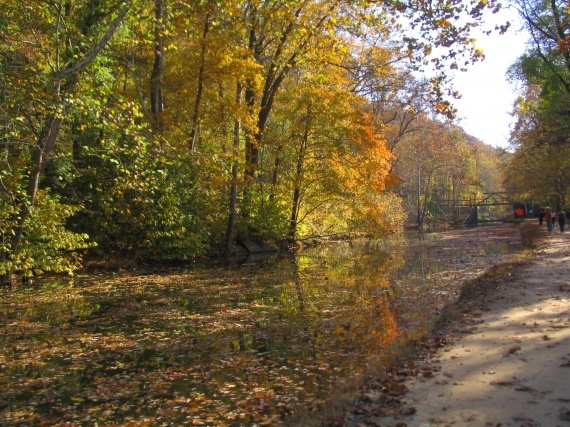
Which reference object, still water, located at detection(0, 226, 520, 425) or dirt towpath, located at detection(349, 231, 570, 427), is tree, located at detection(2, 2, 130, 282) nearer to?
still water, located at detection(0, 226, 520, 425)

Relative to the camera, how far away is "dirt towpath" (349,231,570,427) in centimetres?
430

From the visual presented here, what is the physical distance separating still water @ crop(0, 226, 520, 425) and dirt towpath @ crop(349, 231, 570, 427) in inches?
42.1

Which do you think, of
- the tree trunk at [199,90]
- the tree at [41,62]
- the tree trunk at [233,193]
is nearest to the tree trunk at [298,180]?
the tree trunk at [233,193]

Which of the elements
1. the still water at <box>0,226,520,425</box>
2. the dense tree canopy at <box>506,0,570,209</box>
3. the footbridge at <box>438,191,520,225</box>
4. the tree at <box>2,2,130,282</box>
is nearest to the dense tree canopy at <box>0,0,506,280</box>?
the tree at <box>2,2,130,282</box>

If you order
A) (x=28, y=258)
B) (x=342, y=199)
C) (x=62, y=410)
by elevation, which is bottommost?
(x=62, y=410)

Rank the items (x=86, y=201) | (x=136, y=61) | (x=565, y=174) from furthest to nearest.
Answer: (x=565, y=174)
(x=136, y=61)
(x=86, y=201)

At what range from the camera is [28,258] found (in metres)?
14.6

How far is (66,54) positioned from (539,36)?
23.0 metres

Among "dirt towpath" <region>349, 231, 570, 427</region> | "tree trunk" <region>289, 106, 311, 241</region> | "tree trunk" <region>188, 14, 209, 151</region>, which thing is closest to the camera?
"dirt towpath" <region>349, 231, 570, 427</region>

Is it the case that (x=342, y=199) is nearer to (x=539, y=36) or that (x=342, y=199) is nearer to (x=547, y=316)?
(x=539, y=36)

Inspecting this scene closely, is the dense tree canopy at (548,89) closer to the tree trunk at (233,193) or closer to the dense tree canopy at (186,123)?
the dense tree canopy at (186,123)

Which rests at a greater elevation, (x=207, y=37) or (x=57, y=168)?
(x=207, y=37)

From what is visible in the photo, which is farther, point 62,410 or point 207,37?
point 207,37

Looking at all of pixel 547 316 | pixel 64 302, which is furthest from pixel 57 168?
pixel 547 316
